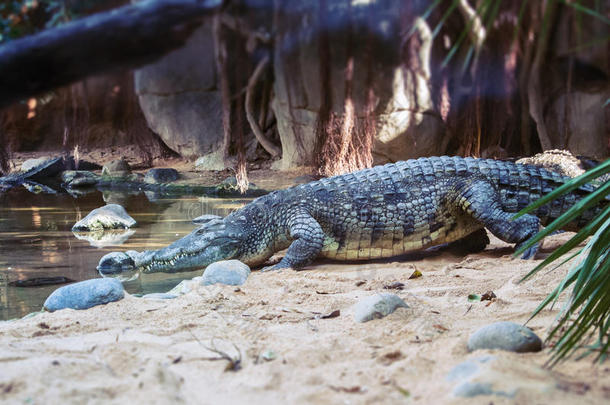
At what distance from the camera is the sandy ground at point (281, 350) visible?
159cm

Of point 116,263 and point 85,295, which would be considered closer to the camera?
point 85,295

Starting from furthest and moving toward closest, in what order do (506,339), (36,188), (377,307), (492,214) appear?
(36,188), (492,214), (377,307), (506,339)

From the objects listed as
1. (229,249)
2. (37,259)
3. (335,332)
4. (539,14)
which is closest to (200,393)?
(335,332)

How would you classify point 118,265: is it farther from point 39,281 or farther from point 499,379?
point 499,379

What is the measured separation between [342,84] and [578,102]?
1051 millimetres

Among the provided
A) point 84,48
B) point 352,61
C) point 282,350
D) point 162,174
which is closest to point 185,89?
point 352,61

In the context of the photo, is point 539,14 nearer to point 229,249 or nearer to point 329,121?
point 329,121

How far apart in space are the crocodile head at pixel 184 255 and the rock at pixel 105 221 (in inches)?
65.1

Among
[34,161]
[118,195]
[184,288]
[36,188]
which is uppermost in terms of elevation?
[34,161]

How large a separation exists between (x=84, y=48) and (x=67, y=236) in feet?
15.4

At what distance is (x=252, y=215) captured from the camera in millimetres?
4418

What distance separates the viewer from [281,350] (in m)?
2.07

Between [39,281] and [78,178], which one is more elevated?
[78,178]

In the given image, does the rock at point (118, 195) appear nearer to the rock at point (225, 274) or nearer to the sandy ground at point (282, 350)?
the rock at point (225, 274)
